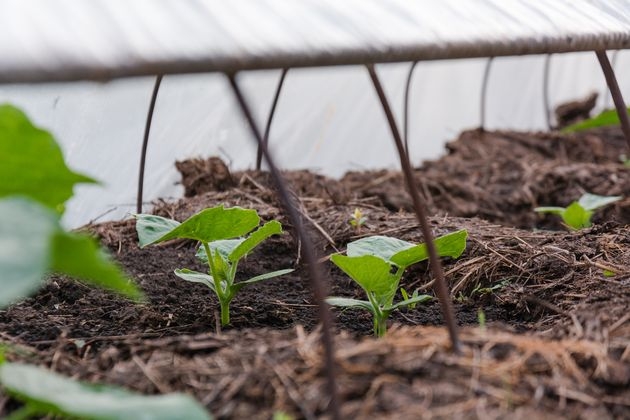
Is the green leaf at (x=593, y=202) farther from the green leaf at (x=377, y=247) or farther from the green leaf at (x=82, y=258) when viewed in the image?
the green leaf at (x=82, y=258)

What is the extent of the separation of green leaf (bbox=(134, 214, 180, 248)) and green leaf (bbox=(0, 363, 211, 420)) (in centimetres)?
51

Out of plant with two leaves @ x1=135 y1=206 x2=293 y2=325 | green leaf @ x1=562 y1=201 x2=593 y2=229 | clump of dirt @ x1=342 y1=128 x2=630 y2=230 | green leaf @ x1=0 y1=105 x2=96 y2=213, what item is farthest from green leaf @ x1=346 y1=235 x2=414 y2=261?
clump of dirt @ x1=342 y1=128 x2=630 y2=230

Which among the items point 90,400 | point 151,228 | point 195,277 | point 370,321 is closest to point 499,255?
point 370,321

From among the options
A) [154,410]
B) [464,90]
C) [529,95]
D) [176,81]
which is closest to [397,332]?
[154,410]

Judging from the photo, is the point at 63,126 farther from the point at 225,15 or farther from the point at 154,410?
the point at 154,410

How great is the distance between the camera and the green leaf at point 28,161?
1.19 metres

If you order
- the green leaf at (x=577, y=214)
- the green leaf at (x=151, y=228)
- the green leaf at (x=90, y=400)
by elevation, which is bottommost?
the green leaf at (x=90, y=400)

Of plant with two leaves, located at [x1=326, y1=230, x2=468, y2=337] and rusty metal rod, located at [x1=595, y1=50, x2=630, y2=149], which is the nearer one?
plant with two leaves, located at [x1=326, y1=230, x2=468, y2=337]

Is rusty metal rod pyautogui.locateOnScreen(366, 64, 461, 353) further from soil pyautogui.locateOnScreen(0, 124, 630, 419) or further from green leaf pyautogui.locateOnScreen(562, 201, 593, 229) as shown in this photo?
green leaf pyautogui.locateOnScreen(562, 201, 593, 229)

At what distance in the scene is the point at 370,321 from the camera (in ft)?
6.33

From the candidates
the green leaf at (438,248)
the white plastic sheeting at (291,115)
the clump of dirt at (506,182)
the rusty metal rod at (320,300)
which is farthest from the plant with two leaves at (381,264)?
the clump of dirt at (506,182)

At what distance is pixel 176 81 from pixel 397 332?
2.14 metres

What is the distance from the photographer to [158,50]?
3.36 feet

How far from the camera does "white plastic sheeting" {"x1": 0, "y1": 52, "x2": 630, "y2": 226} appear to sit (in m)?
2.98
